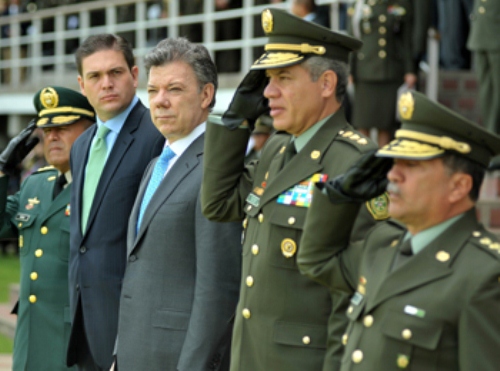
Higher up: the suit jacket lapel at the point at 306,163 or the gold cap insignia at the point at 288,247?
the suit jacket lapel at the point at 306,163

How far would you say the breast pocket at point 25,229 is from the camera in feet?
16.8

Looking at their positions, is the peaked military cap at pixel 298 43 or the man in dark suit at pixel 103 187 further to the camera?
the man in dark suit at pixel 103 187

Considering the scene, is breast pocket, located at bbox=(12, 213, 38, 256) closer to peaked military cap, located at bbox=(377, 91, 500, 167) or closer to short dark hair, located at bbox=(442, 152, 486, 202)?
peaked military cap, located at bbox=(377, 91, 500, 167)

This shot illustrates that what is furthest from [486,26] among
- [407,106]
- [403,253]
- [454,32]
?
[403,253]

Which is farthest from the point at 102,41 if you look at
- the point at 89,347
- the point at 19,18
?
the point at 19,18

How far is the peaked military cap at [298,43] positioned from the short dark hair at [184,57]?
1.95 ft

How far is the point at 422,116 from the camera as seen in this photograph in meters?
3.01

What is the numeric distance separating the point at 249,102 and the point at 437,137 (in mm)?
1015

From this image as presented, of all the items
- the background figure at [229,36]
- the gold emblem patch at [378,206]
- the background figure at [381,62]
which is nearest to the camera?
the gold emblem patch at [378,206]

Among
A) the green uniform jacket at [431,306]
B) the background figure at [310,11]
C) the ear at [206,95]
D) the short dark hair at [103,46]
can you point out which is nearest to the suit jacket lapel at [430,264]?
the green uniform jacket at [431,306]

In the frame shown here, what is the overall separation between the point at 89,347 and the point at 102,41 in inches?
53.7

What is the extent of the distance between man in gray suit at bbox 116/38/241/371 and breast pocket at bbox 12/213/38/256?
3.28 feet

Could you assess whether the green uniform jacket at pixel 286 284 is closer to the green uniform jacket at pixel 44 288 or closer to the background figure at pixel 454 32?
the green uniform jacket at pixel 44 288

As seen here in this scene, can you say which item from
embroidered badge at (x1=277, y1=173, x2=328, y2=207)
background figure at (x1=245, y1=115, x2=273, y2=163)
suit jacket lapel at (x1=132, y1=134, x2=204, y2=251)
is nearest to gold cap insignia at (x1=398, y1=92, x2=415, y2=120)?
embroidered badge at (x1=277, y1=173, x2=328, y2=207)
